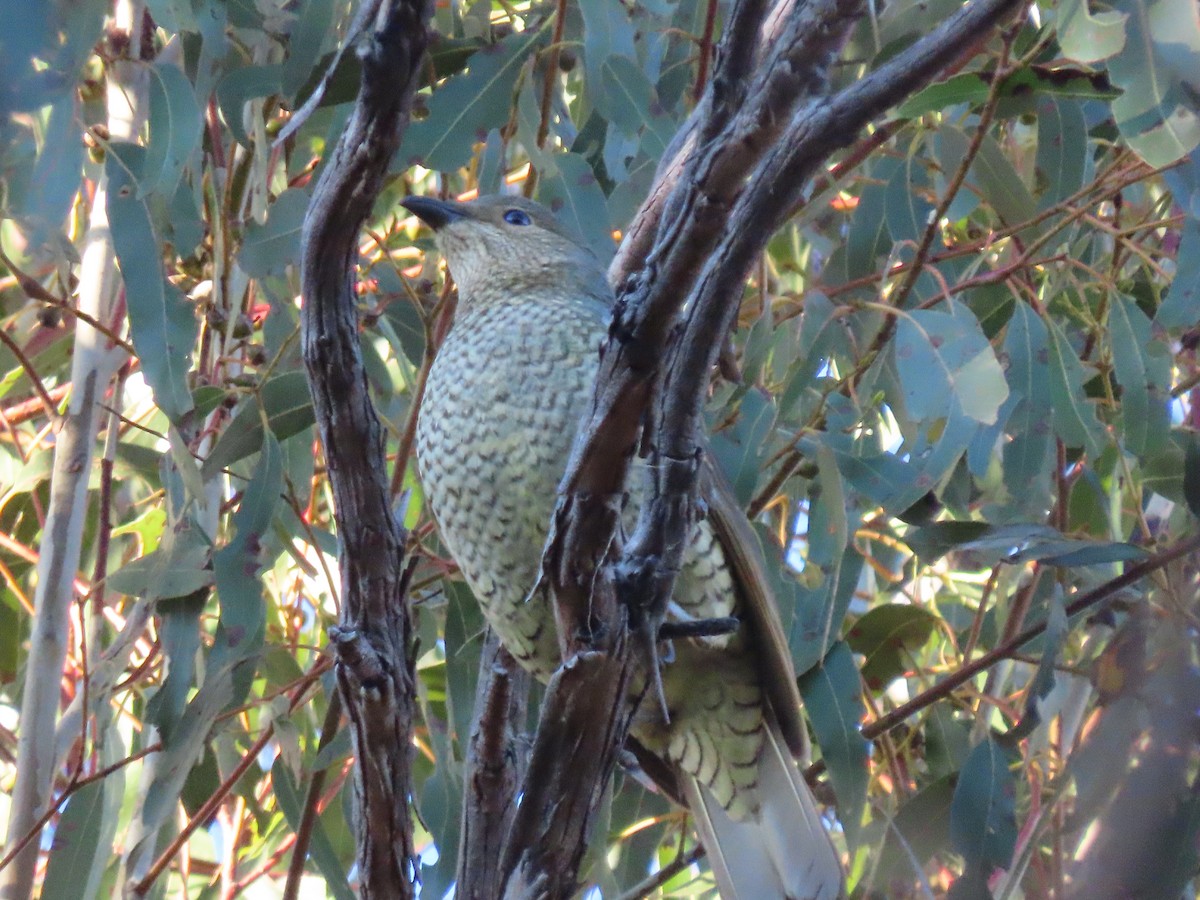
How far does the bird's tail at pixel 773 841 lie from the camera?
2.50 meters

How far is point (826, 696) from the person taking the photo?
2639 mm

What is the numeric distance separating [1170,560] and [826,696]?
65 centimetres

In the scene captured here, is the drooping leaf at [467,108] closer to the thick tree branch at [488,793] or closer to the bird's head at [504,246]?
the bird's head at [504,246]

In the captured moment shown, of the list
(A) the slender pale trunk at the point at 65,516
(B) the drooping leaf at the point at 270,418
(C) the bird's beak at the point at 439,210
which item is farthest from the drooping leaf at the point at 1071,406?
(A) the slender pale trunk at the point at 65,516

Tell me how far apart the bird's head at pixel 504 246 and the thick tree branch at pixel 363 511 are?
1126mm

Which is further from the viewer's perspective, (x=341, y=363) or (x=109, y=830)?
(x=109, y=830)

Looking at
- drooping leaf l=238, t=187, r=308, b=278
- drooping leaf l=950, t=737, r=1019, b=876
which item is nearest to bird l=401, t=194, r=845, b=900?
drooping leaf l=950, t=737, r=1019, b=876

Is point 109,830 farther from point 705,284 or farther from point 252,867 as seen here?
point 705,284

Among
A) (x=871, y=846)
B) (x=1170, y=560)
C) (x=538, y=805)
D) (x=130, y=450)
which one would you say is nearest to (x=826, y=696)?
(x=871, y=846)

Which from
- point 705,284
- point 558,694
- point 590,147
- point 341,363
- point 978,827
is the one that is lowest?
point 978,827

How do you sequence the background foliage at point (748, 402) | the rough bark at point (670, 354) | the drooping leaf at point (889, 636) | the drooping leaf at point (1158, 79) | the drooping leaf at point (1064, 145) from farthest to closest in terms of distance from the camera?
1. the drooping leaf at point (889, 636)
2. the drooping leaf at point (1064, 145)
3. the background foliage at point (748, 402)
4. the drooping leaf at point (1158, 79)
5. the rough bark at point (670, 354)

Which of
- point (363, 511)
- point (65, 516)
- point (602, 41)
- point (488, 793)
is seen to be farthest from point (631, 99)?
point (65, 516)

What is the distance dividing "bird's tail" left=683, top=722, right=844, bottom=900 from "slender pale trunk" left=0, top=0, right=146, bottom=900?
3.77ft

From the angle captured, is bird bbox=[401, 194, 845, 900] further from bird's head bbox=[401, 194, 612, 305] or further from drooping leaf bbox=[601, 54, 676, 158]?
drooping leaf bbox=[601, 54, 676, 158]
